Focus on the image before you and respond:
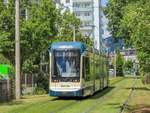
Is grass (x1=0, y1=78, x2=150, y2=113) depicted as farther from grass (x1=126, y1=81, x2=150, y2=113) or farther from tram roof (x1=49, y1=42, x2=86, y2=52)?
tram roof (x1=49, y1=42, x2=86, y2=52)

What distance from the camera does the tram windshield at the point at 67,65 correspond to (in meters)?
37.3

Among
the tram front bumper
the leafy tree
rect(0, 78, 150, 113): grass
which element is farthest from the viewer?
the tram front bumper

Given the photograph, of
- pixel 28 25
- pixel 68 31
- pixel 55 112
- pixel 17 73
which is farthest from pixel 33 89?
pixel 55 112

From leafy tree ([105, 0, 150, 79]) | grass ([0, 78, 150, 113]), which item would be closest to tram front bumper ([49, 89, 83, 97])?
grass ([0, 78, 150, 113])

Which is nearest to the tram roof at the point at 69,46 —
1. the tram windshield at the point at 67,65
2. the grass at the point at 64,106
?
A: the tram windshield at the point at 67,65

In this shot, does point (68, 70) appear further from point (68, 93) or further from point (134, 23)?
point (134, 23)

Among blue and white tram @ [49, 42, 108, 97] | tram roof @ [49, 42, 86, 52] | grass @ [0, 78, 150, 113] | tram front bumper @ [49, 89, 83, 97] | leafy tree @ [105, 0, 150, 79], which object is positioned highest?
leafy tree @ [105, 0, 150, 79]

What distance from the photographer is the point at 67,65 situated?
37375 mm

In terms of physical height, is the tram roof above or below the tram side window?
above

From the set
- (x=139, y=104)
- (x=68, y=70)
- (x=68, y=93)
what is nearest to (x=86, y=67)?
(x=68, y=70)

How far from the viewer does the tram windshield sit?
3731cm

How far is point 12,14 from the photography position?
4612 centimetres

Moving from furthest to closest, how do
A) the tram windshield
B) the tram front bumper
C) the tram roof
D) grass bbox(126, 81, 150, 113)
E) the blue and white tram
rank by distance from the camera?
the tram roof < the tram windshield < the blue and white tram < the tram front bumper < grass bbox(126, 81, 150, 113)

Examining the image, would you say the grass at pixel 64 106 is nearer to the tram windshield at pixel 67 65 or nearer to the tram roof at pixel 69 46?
the tram windshield at pixel 67 65
